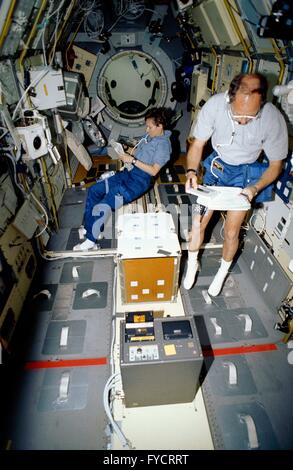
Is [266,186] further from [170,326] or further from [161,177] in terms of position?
[161,177]

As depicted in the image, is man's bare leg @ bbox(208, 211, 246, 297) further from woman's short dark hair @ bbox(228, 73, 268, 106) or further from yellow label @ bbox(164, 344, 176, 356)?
yellow label @ bbox(164, 344, 176, 356)

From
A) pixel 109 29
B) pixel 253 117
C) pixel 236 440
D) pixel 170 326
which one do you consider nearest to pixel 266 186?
pixel 253 117

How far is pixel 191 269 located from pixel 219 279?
307mm

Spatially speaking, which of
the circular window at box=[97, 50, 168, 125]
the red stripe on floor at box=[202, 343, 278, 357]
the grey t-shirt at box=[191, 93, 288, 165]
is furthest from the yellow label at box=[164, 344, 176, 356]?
the circular window at box=[97, 50, 168, 125]

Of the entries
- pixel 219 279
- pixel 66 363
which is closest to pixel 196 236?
pixel 219 279

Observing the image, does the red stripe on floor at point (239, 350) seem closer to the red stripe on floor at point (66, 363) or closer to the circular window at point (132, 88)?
the red stripe on floor at point (66, 363)

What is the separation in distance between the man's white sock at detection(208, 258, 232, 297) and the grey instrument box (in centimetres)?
111

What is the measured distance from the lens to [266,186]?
8.94 ft

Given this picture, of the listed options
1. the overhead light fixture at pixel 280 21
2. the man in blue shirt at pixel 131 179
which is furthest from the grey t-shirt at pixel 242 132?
the man in blue shirt at pixel 131 179

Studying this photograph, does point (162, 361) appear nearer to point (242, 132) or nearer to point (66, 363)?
point (66, 363)

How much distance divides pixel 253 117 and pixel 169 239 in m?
1.27

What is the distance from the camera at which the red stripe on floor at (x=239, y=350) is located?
265 cm

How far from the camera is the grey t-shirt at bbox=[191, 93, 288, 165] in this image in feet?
7.89

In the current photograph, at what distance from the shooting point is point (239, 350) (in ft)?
8.80
